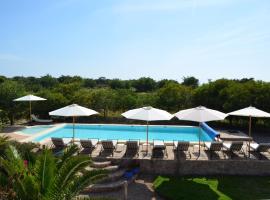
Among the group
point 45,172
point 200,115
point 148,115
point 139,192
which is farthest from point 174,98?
point 45,172

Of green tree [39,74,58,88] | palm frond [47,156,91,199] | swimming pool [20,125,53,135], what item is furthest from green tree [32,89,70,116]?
green tree [39,74,58,88]

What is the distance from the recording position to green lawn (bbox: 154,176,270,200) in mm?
11141

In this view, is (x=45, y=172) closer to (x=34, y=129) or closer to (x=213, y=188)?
(x=213, y=188)

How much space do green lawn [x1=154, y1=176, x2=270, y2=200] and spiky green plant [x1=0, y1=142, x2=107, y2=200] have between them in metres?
4.75

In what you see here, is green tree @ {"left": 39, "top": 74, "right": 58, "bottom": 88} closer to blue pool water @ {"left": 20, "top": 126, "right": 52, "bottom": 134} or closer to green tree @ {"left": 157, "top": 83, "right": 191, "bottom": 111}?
green tree @ {"left": 157, "top": 83, "right": 191, "bottom": 111}

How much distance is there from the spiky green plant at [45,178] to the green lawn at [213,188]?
4.75m

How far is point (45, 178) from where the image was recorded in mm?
6242

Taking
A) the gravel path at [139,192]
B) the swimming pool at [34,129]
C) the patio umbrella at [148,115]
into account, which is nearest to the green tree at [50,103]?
the swimming pool at [34,129]

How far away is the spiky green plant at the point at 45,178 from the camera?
605 cm

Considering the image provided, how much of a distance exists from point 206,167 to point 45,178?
911 cm

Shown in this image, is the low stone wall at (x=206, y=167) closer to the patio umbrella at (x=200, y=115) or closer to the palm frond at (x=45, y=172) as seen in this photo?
the patio umbrella at (x=200, y=115)

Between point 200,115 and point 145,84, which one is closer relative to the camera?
point 200,115

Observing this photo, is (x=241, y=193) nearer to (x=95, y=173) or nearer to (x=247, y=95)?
(x=95, y=173)

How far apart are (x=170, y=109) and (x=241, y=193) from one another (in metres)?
15.6
